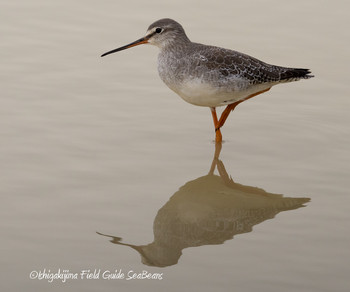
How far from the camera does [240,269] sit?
25.9 feet

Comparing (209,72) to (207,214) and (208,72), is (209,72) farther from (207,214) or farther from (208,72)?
(207,214)

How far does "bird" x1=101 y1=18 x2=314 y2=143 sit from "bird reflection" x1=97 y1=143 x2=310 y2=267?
110cm

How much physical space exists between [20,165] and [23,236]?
1.94m

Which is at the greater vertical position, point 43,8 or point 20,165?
point 43,8

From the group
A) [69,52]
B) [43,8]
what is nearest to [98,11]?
[43,8]

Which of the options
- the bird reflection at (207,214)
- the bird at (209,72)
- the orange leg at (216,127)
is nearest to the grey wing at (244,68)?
the bird at (209,72)

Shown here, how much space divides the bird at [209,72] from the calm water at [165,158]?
23.9 inches

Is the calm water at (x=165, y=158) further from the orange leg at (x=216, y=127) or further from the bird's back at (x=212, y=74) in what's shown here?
the bird's back at (x=212, y=74)

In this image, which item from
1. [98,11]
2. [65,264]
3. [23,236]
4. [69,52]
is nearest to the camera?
[65,264]

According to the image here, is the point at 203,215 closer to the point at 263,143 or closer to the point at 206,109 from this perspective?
the point at 263,143

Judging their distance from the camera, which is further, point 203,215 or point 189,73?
point 189,73

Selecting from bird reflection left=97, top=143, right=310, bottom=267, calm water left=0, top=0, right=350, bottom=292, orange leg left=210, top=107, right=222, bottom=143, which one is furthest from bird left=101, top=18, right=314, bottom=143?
bird reflection left=97, top=143, right=310, bottom=267

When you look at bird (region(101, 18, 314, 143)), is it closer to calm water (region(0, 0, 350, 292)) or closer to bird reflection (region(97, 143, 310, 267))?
calm water (region(0, 0, 350, 292))

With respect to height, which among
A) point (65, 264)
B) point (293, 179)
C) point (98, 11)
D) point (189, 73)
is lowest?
point (65, 264)
